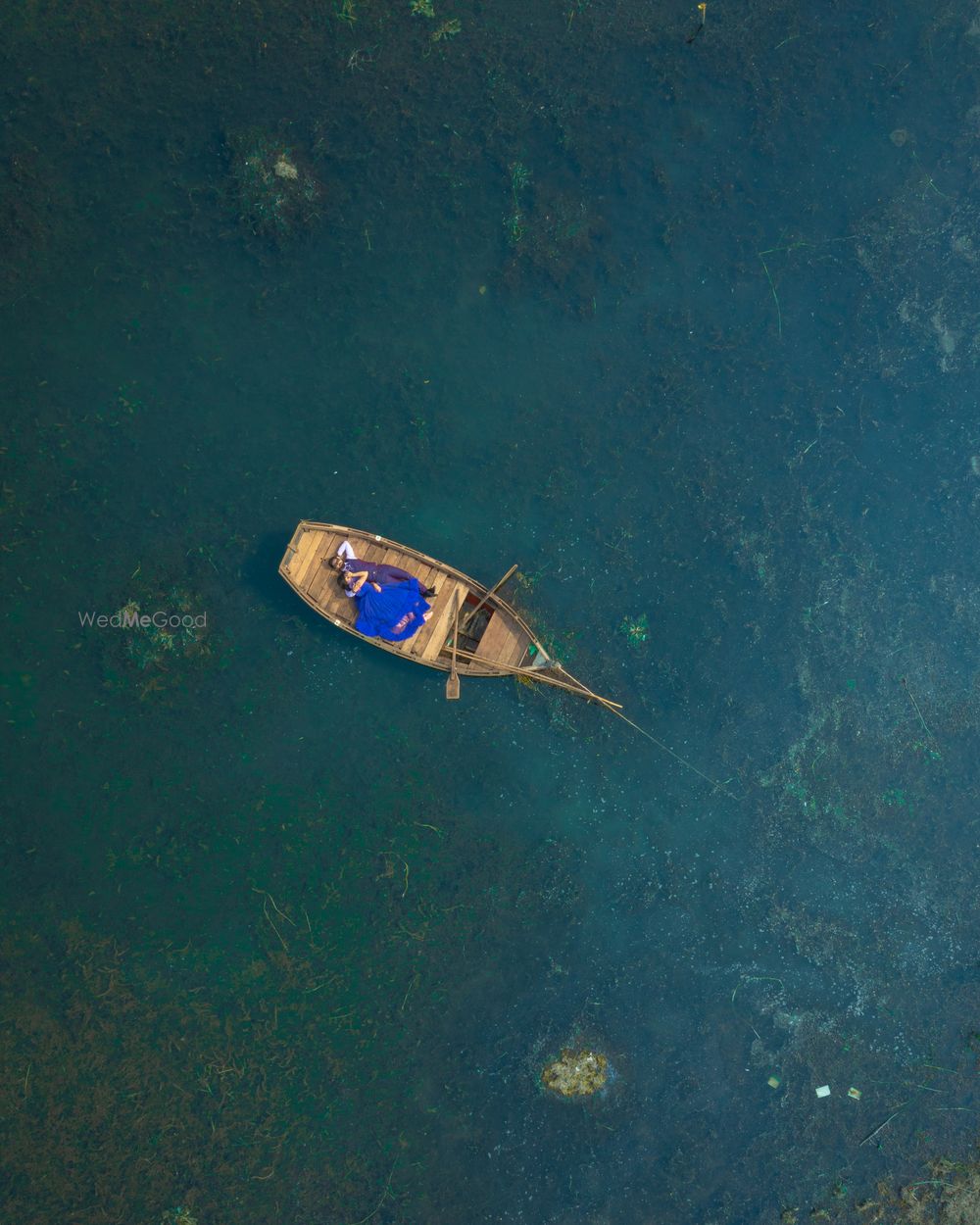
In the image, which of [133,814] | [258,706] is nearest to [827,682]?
[258,706]

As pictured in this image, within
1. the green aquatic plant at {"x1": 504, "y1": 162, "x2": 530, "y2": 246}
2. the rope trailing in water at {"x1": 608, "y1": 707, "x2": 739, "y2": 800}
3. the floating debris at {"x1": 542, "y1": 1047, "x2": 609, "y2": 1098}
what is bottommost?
the floating debris at {"x1": 542, "y1": 1047, "x2": 609, "y2": 1098}

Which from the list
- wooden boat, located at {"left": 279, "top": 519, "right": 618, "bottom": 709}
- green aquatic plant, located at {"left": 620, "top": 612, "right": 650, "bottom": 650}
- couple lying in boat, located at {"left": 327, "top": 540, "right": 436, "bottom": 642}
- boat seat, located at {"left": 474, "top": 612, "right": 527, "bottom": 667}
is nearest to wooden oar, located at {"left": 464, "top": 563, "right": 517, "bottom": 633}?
wooden boat, located at {"left": 279, "top": 519, "right": 618, "bottom": 709}

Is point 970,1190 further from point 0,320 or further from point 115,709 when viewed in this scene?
point 0,320

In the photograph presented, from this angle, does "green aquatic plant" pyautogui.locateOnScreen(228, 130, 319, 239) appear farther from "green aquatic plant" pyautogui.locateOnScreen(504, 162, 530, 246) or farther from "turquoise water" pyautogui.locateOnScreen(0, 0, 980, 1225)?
"green aquatic plant" pyautogui.locateOnScreen(504, 162, 530, 246)

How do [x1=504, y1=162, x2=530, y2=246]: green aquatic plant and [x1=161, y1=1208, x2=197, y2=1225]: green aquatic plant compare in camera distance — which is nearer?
[x1=161, y1=1208, x2=197, y2=1225]: green aquatic plant

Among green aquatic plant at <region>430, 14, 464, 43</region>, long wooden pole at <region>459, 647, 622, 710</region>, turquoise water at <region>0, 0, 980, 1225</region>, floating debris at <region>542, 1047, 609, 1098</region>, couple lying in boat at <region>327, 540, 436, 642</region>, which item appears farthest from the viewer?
green aquatic plant at <region>430, 14, 464, 43</region>

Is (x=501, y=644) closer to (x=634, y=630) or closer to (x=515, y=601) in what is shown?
(x=515, y=601)

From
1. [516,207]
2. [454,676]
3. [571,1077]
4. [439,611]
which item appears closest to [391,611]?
[439,611]
